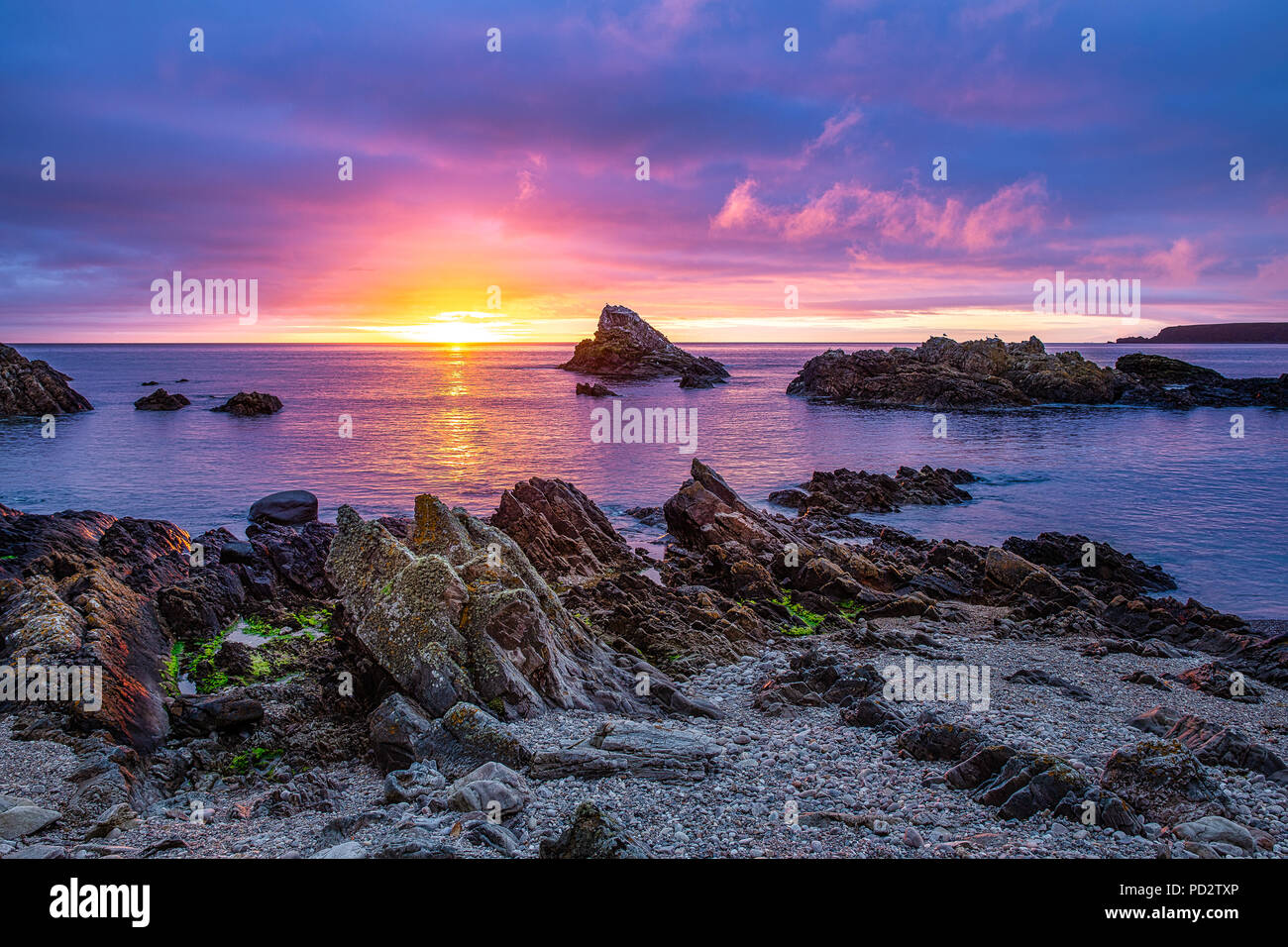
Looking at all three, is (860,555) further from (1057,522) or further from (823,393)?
(823,393)

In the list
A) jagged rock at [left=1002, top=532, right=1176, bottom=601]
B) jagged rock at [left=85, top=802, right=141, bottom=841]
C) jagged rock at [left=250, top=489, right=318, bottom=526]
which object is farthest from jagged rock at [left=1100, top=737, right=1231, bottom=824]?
jagged rock at [left=250, top=489, right=318, bottom=526]

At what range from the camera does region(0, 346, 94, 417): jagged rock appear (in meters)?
76.1

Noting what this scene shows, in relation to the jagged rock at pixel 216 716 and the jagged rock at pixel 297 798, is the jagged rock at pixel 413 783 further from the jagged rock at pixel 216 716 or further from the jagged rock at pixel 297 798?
the jagged rock at pixel 216 716

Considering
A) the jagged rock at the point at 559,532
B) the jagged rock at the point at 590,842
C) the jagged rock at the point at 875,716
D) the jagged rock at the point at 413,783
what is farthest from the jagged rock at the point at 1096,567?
the jagged rock at the point at 413,783

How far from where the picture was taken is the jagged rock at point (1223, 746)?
436 inches

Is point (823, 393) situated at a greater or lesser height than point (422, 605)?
greater

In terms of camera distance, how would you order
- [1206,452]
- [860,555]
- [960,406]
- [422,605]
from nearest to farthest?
[422,605] → [860,555] → [1206,452] → [960,406]

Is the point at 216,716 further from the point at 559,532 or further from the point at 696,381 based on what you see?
the point at 696,381

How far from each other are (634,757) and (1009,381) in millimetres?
104588

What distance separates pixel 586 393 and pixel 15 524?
92499 mm

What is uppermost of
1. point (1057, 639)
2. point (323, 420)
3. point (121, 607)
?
point (323, 420)

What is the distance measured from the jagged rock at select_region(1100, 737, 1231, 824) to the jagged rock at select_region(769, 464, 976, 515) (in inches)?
1016

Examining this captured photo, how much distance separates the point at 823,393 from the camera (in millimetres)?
115625
